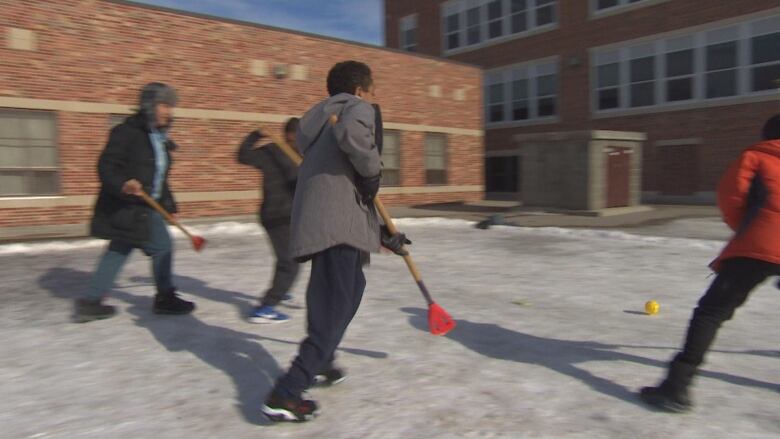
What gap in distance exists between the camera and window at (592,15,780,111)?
19.0m

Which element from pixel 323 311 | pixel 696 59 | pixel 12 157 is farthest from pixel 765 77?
pixel 12 157

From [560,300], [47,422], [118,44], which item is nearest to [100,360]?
[47,422]

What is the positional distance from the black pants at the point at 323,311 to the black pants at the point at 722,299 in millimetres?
1852

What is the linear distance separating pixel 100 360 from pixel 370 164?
2377 millimetres

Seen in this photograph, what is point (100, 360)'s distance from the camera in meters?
3.70

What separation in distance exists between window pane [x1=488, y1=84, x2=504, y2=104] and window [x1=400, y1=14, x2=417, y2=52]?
5771 mm

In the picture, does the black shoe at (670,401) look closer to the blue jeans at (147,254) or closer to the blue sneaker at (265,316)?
the blue sneaker at (265,316)

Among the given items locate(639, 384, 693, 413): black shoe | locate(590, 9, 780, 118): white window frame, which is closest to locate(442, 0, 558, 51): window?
locate(590, 9, 780, 118): white window frame

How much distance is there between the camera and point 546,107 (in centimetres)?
2553

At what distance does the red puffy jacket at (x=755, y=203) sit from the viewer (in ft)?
9.33

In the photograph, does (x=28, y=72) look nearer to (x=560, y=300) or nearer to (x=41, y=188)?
(x=41, y=188)

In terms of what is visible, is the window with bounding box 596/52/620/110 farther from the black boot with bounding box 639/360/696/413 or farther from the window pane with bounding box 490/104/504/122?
the black boot with bounding box 639/360/696/413

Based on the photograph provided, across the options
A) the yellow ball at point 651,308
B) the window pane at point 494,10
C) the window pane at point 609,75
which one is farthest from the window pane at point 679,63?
the yellow ball at point 651,308

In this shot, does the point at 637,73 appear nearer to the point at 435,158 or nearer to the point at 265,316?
the point at 435,158
